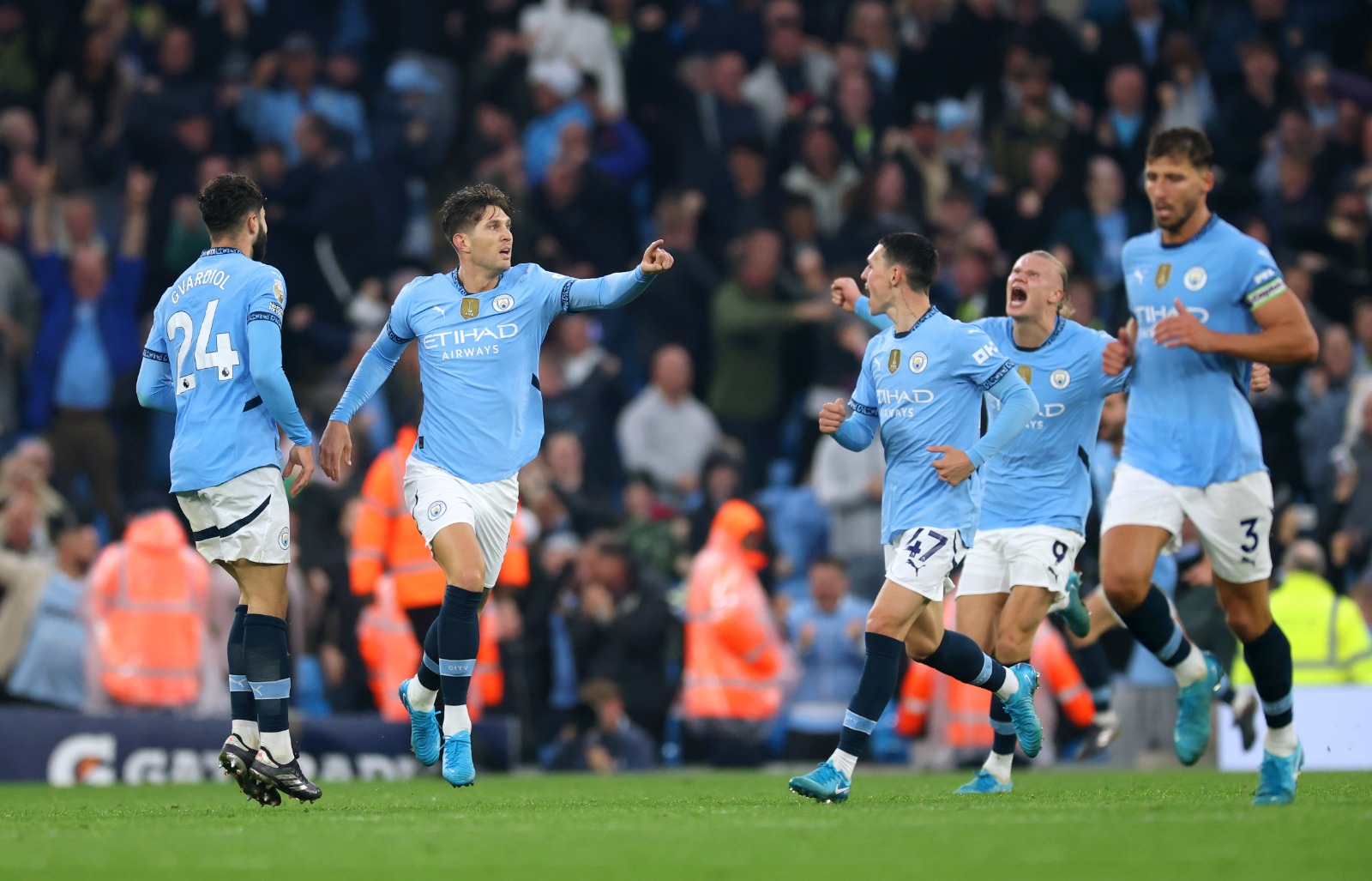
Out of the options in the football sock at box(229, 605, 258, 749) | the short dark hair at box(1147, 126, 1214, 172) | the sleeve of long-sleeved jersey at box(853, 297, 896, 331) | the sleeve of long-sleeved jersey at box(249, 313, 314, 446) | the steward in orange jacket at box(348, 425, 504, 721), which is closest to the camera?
the short dark hair at box(1147, 126, 1214, 172)

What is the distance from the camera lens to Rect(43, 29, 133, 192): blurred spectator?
19.0 meters

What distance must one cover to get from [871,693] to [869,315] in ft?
6.90

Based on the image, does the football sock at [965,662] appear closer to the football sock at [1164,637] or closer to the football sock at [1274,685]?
the football sock at [1164,637]

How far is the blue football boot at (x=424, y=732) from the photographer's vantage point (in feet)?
32.7

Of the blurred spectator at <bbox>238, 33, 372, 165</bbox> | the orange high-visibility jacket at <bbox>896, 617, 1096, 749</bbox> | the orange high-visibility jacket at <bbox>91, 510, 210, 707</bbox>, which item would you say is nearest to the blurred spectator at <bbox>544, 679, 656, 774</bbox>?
the orange high-visibility jacket at <bbox>896, 617, 1096, 749</bbox>

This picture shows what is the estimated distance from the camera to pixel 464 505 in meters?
9.80

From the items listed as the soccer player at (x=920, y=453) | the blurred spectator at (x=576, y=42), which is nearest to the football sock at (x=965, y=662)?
the soccer player at (x=920, y=453)

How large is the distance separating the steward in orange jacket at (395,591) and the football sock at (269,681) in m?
3.46

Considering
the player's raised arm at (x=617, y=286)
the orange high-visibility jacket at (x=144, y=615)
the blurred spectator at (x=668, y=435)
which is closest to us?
the player's raised arm at (x=617, y=286)

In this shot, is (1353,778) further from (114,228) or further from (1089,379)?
(114,228)

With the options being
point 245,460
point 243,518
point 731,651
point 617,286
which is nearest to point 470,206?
point 617,286

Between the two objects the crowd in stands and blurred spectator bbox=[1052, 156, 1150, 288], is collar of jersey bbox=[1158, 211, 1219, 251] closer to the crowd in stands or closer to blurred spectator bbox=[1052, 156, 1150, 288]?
the crowd in stands

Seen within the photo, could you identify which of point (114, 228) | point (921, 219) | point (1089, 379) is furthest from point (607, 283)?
point (114, 228)

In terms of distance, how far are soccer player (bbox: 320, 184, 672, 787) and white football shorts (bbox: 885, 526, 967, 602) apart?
186cm
